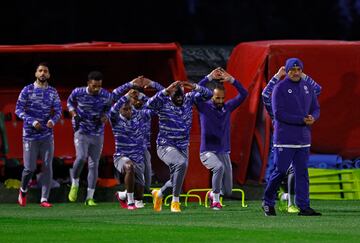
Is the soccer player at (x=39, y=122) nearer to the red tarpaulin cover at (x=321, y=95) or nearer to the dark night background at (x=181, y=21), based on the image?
the dark night background at (x=181, y=21)

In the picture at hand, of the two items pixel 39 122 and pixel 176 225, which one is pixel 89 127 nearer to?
pixel 39 122

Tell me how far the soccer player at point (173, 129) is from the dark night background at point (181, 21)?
15.0 feet

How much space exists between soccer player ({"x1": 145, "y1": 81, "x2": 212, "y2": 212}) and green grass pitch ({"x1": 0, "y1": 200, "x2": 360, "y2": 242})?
0.48 meters

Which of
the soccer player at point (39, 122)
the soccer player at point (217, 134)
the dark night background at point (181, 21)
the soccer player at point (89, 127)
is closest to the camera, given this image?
the soccer player at point (217, 134)

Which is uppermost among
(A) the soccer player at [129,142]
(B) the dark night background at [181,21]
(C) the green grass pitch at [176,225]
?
(B) the dark night background at [181,21]

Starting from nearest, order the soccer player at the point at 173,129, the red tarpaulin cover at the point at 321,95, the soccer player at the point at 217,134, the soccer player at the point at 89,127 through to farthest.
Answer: the soccer player at the point at 173,129, the soccer player at the point at 217,134, the soccer player at the point at 89,127, the red tarpaulin cover at the point at 321,95

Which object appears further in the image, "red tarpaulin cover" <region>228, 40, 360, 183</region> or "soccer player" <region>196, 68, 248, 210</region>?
"red tarpaulin cover" <region>228, 40, 360, 183</region>

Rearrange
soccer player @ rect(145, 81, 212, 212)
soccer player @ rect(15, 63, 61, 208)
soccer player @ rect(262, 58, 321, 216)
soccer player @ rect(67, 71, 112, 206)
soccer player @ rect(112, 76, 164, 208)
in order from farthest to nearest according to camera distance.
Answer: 1. soccer player @ rect(67, 71, 112, 206)
2. soccer player @ rect(15, 63, 61, 208)
3. soccer player @ rect(112, 76, 164, 208)
4. soccer player @ rect(145, 81, 212, 212)
5. soccer player @ rect(262, 58, 321, 216)

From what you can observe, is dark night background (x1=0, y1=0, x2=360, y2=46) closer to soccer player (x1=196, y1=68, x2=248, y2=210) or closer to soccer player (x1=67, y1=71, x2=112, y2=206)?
soccer player (x1=67, y1=71, x2=112, y2=206)

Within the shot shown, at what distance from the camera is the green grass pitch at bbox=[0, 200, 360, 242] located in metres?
16.1

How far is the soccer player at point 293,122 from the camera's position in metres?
18.8

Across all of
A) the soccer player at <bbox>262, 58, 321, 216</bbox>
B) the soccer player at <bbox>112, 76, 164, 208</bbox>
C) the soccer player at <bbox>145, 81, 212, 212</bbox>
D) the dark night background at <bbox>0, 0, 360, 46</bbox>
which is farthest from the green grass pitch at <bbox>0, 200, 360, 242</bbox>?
the dark night background at <bbox>0, 0, 360, 46</bbox>

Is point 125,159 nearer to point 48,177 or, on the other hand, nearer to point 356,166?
point 48,177

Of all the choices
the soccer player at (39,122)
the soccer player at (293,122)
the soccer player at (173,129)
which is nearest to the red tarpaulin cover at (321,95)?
the soccer player at (173,129)
